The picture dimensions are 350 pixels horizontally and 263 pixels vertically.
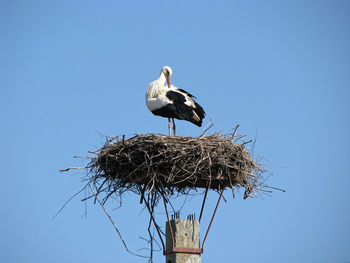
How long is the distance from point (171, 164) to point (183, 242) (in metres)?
1.00

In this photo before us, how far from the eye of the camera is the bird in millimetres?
8883

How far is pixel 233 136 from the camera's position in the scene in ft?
25.0

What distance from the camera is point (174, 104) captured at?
8.92 m

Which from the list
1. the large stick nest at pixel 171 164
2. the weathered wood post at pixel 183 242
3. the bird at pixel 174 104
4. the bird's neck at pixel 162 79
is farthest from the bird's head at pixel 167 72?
the weathered wood post at pixel 183 242

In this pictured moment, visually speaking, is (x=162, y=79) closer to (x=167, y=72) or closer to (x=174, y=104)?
(x=167, y=72)

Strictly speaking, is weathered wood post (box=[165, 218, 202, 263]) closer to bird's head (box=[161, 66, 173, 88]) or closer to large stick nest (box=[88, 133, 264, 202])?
large stick nest (box=[88, 133, 264, 202])

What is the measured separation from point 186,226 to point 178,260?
410 mm

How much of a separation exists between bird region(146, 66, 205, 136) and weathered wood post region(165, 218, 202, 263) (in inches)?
110

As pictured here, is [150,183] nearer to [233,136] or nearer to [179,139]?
[179,139]

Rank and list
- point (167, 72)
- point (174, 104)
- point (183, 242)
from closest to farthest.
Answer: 1. point (183, 242)
2. point (174, 104)
3. point (167, 72)

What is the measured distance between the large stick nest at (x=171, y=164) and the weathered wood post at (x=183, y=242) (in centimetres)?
52

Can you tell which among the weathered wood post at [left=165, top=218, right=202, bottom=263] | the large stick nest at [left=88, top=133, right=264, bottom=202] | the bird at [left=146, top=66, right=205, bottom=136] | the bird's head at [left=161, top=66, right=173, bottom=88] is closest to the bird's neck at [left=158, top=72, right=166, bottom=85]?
the bird's head at [left=161, top=66, right=173, bottom=88]

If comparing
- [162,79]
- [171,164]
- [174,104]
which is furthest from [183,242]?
[162,79]

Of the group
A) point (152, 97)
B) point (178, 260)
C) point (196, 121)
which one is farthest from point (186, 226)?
point (152, 97)
